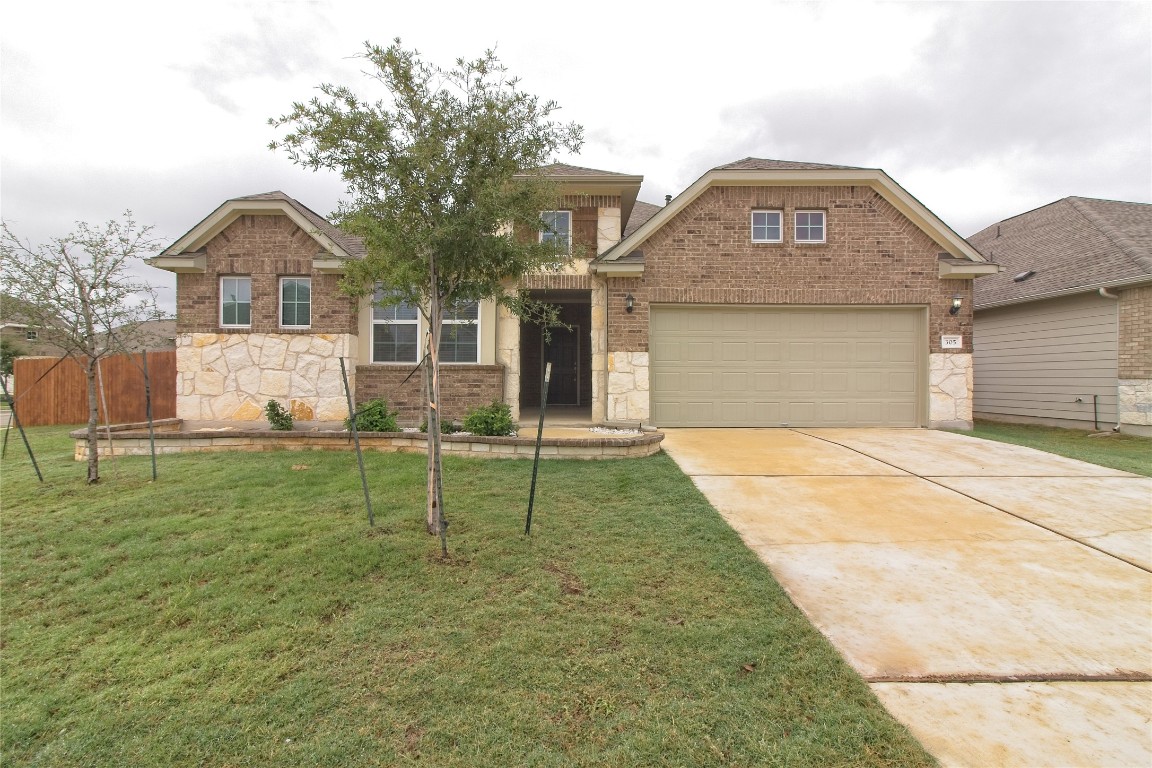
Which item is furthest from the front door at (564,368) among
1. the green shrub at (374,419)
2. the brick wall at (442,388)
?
the green shrub at (374,419)

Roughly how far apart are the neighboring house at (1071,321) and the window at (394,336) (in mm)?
14109

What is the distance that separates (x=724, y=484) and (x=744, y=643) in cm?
331

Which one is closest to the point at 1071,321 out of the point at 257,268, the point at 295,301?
the point at 295,301

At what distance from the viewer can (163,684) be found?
256 centimetres

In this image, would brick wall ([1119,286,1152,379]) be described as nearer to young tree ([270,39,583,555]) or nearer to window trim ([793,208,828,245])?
window trim ([793,208,828,245])

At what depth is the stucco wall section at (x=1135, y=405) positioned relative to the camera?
10.3 meters

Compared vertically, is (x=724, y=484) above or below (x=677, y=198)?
below

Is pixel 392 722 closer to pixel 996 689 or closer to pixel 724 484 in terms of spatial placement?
pixel 996 689

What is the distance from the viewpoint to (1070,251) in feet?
41.1

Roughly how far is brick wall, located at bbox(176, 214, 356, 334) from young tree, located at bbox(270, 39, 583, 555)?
708cm

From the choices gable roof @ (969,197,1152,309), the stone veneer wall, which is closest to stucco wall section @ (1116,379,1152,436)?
gable roof @ (969,197,1152,309)

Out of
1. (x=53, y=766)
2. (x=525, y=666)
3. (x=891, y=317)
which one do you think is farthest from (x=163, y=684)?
(x=891, y=317)

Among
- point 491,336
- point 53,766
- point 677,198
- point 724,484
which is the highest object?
point 677,198

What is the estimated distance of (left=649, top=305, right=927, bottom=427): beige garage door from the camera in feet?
34.8
